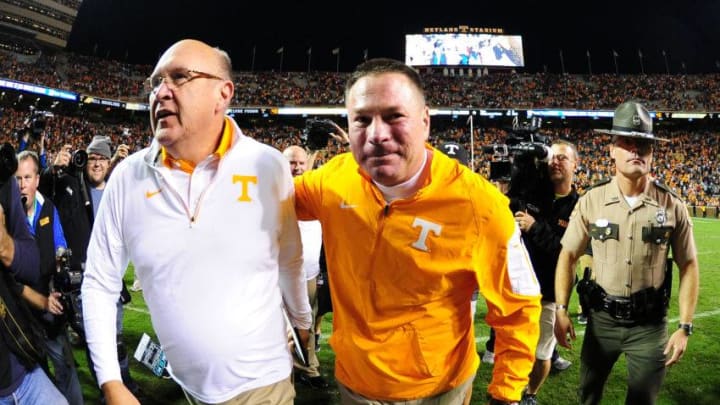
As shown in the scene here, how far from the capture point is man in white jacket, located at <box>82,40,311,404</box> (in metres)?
1.72

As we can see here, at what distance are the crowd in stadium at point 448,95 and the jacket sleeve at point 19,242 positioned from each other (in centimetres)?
3614

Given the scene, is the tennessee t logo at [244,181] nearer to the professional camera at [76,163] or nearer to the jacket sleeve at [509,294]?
the jacket sleeve at [509,294]

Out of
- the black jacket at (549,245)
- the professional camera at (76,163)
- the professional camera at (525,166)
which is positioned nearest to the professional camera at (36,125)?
the professional camera at (76,163)

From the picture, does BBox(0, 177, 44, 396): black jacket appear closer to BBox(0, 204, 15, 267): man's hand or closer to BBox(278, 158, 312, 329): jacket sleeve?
BBox(0, 204, 15, 267): man's hand

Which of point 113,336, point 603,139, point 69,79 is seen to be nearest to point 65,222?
point 113,336

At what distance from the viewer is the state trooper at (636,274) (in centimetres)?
315

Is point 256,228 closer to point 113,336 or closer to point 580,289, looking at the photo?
point 113,336

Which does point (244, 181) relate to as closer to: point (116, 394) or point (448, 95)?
point (116, 394)

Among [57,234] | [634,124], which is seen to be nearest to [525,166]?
[634,124]

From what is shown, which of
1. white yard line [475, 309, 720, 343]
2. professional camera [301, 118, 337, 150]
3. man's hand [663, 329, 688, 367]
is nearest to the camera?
man's hand [663, 329, 688, 367]

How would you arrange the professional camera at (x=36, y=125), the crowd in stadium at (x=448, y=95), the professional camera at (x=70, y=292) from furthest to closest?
1. the crowd in stadium at (x=448, y=95)
2. the professional camera at (x=36, y=125)
3. the professional camera at (x=70, y=292)

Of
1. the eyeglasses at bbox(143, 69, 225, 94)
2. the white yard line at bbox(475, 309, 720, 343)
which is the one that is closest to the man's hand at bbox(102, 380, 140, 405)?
the eyeglasses at bbox(143, 69, 225, 94)

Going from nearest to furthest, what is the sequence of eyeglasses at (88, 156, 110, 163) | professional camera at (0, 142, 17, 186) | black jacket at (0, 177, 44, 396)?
A: black jacket at (0, 177, 44, 396), professional camera at (0, 142, 17, 186), eyeglasses at (88, 156, 110, 163)

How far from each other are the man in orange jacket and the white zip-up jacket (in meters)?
0.34
